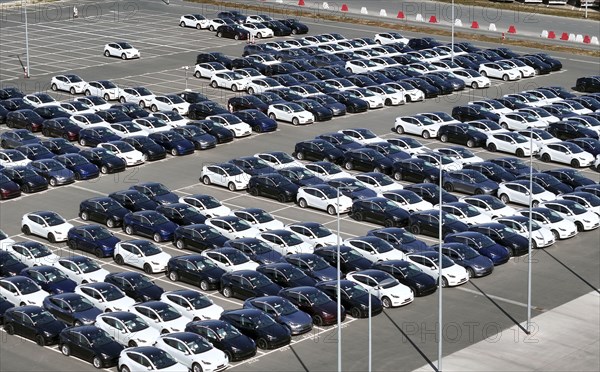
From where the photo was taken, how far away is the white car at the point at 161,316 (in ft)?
159

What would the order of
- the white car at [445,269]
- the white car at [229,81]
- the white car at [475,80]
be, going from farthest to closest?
the white car at [475,80] < the white car at [229,81] < the white car at [445,269]

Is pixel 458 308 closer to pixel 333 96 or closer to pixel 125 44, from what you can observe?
pixel 333 96

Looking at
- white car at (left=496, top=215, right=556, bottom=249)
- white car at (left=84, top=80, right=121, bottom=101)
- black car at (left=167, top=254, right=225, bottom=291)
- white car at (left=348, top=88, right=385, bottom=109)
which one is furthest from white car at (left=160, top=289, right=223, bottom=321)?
white car at (left=84, top=80, right=121, bottom=101)

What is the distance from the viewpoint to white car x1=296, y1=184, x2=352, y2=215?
6331 cm

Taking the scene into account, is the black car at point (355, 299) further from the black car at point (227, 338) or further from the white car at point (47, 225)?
the white car at point (47, 225)

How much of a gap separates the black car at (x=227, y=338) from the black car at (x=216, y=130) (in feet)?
93.4

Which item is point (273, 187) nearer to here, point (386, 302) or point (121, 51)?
point (386, 302)

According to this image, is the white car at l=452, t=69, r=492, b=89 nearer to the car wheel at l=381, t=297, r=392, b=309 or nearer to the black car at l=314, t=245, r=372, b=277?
the black car at l=314, t=245, r=372, b=277

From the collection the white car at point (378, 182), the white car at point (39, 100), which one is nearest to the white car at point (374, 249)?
the white car at point (378, 182)

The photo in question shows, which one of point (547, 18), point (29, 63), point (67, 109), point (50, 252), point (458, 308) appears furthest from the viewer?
point (547, 18)

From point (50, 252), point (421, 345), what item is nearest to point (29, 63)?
point (50, 252)

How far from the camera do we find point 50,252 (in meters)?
56.2

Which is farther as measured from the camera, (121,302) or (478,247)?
(478,247)

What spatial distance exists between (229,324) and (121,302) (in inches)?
200
